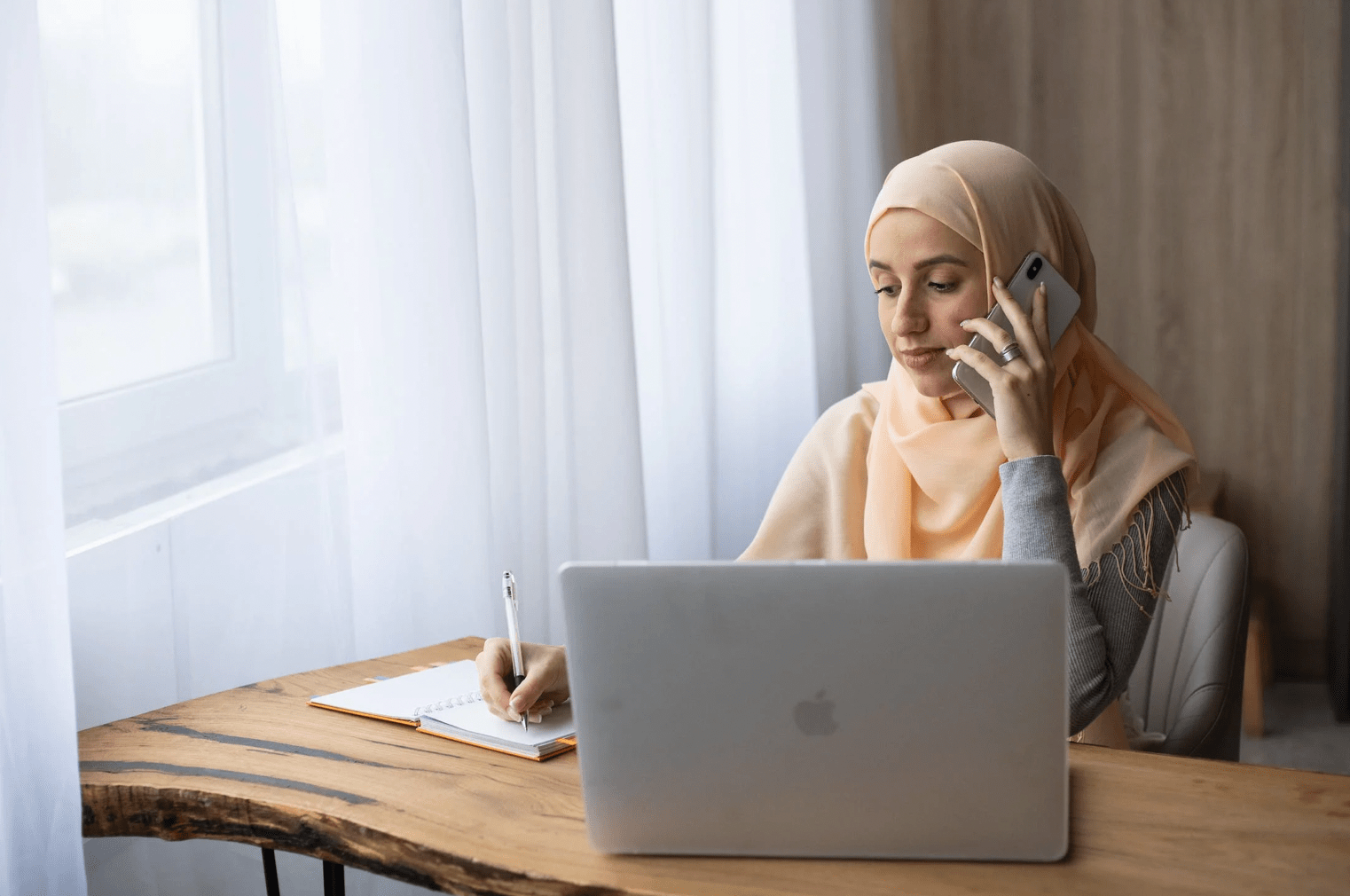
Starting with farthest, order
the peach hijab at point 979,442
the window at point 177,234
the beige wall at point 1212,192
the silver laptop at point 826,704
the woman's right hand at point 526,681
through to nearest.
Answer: the beige wall at point 1212,192 < the peach hijab at point 979,442 < the window at point 177,234 < the woman's right hand at point 526,681 < the silver laptop at point 826,704

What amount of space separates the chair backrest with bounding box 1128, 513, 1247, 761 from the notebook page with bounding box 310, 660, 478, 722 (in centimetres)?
86

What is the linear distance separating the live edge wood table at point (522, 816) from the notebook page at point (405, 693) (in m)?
0.02

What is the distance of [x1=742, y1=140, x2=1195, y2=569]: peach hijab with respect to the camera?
136 centimetres

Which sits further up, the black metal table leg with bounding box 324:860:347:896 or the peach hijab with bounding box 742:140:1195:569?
the peach hijab with bounding box 742:140:1195:569

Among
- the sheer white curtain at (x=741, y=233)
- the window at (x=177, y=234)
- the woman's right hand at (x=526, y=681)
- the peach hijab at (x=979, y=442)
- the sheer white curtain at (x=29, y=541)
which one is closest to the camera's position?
the sheer white curtain at (x=29, y=541)

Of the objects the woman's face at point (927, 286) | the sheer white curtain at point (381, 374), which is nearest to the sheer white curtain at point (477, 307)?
the sheer white curtain at point (381, 374)

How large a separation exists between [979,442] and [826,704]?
731 millimetres

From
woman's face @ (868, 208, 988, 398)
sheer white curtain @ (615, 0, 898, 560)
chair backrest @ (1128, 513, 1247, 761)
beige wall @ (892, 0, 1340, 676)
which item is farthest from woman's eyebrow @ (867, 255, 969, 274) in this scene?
beige wall @ (892, 0, 1340, 676)

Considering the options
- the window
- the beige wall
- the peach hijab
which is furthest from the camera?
the beige wall

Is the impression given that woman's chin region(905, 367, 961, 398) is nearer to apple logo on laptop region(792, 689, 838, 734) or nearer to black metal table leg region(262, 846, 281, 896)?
apple logo on laptop region(792, 689, 838, 734)

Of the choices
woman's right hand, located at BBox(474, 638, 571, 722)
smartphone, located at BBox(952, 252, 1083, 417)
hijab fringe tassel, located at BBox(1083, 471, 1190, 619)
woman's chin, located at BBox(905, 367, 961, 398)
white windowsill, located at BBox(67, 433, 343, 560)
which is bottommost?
woman's right hand, located at BBox(474, 638, 571, 722)

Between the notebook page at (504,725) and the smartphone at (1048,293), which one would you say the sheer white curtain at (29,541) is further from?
the smartphone at (1048,293)

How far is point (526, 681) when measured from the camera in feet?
3.69

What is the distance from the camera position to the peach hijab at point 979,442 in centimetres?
136
